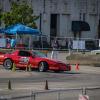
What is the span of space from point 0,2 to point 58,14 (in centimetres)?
1050

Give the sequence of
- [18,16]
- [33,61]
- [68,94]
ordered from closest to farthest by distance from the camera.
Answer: [68,94] → [33,61] → [18,16]

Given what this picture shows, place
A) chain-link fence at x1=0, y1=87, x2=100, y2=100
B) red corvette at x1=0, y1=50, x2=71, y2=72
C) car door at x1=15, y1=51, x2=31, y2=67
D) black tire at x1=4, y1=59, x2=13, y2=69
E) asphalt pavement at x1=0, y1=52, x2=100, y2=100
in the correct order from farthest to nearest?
black tire at x1=4, y1=59, x2=13, y2=69 < car door at x1=15, y1=51, x2=31, y2=67 < red corvette at x1=0, y1=50, x2=71, y2=72 < asphalt pavement at x1=0, y1=52, x2=100, y2=100 < chain-link fence at x1=0, y1=87, x2=100, y2=100

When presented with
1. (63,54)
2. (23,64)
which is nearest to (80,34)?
(63,54)

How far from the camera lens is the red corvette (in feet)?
53.1

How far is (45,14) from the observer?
51.1m

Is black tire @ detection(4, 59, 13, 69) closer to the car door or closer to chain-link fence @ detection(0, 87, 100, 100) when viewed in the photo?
the car door

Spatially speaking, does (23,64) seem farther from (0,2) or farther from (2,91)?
(0,2)

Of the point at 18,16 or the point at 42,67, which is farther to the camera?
the point at 18,16

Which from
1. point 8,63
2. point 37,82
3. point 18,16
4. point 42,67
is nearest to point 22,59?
point 8,63

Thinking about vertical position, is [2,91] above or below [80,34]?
below

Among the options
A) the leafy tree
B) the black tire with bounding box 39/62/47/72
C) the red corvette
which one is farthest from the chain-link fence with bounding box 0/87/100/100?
the leafy tree

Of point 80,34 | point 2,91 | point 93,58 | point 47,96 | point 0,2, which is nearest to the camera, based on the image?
point 47,96

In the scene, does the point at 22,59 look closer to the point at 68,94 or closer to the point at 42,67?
the point at 42,67

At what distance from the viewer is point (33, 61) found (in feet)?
55.2
